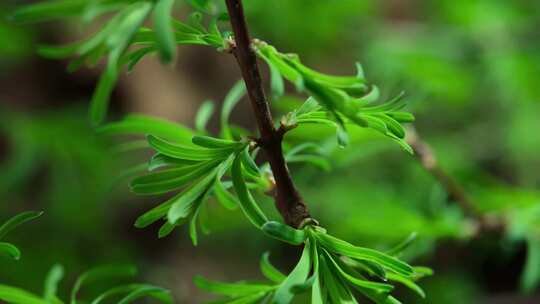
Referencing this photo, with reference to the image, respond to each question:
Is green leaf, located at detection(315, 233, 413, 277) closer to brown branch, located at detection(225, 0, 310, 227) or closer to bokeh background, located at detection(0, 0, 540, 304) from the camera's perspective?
brown branch, located at detection(225, 0, 310, 227)

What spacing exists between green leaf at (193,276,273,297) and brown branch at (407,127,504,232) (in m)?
0.45

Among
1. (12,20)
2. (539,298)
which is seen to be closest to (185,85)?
(539,298)

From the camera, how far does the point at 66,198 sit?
1.47 m

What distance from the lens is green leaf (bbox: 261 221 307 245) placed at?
0.39 metres

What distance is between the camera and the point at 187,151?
0.43 metres

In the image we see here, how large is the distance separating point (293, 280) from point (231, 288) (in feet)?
0.34

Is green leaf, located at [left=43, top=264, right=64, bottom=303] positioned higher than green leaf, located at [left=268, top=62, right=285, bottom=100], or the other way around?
green leaf, located at [left=268, top=62, right=285, bottom=100]

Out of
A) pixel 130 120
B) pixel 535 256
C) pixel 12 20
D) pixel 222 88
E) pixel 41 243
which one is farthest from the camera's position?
pixel 222 88

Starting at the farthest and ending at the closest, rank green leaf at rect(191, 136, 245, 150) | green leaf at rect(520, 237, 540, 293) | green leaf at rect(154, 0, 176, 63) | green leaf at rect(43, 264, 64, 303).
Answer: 1. green leaf at rect(520, 237, 540, 293)
2. green leaf at rect(43, 264, 64, 303)
3. green leaf at rect(191, 136, 245, 150)
4. green leaf at rect(154, 0, 176, 63)

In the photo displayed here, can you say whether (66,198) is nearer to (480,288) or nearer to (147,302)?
(147,302)

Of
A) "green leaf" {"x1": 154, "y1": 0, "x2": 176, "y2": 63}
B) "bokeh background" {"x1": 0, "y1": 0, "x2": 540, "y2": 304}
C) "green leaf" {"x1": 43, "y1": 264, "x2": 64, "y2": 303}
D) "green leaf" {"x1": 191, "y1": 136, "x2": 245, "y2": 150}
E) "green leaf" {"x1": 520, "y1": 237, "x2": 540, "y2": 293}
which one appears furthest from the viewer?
"bokeh background" {"x1": 0, "y1": 0, "x2": 540, "y2": 304}

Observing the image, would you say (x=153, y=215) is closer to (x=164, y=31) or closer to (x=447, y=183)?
(x=164, y=31)

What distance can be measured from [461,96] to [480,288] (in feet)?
1.49

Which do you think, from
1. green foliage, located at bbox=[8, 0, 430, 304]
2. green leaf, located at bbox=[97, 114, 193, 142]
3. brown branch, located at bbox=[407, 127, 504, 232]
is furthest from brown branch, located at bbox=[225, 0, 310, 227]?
brown branch, located at bbox=[407, 127, 504, 232]
